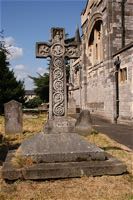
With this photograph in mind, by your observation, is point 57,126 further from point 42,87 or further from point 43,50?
point 42,87

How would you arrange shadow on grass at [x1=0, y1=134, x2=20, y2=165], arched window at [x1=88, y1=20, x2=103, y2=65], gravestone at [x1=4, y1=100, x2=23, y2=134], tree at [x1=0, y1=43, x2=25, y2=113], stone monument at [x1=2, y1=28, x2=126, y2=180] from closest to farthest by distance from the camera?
stone monument at [x1=2, y1=28, x2=126, y2=180]
shadow on grass at [x1=0, y1=134, x2=20, y2=165]
gravestone at [x1=4, y1=100, x2=23, y2=134]
arched window at [x1=88, y1=20, x2=103, y2=65]
tree at [x1=0, y1=43, x2=25, y2=113]

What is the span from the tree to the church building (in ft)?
25.3

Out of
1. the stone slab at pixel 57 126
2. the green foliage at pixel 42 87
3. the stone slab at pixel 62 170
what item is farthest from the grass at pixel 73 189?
the green foliage at pixel 42 87

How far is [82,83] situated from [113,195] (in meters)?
24.9

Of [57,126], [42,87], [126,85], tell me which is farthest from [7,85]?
[57,126]

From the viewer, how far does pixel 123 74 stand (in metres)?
19.7

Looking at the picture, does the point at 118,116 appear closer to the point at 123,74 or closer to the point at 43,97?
the point at 123,74

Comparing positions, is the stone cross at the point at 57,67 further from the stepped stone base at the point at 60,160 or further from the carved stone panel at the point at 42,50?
the stepped stone base at the point at 60,160

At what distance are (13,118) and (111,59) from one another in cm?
965

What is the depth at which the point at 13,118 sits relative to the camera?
13898mm

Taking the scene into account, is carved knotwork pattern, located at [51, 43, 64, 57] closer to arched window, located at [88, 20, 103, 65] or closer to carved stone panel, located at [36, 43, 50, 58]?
carved stone panel, located at [36, 43, 50, 58]

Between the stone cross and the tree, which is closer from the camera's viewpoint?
the stone cross

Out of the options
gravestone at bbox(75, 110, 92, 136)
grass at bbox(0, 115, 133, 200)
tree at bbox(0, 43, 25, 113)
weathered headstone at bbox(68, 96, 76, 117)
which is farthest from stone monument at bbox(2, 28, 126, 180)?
weathered headstone at bbox(68, 96, 76, 117)

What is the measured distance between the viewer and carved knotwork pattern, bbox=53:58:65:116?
704 centimetres
